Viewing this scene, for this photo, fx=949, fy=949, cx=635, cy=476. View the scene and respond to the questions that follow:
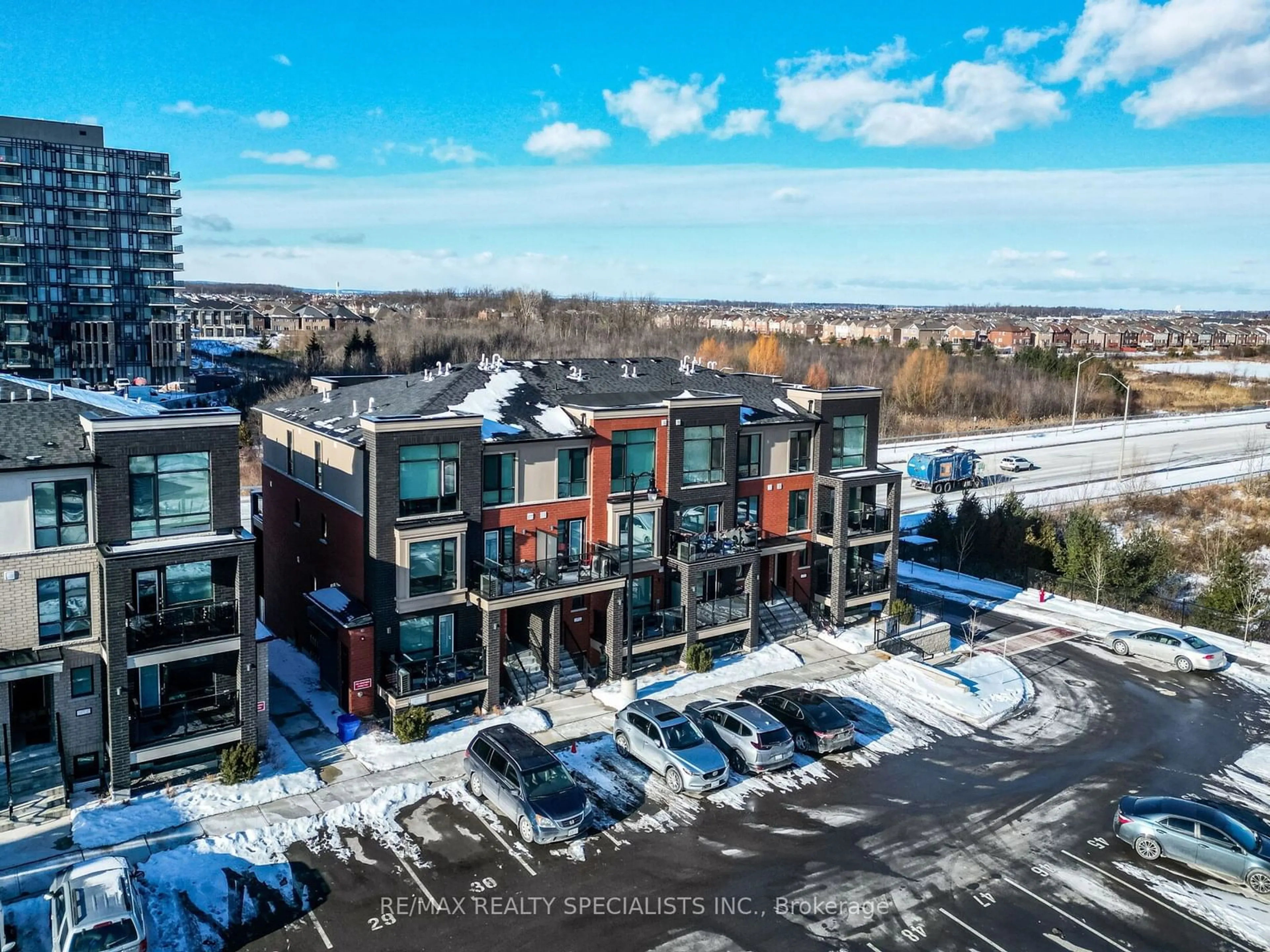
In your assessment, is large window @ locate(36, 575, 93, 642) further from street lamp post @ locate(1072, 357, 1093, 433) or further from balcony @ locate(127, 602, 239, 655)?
street lamp post @ locate(1072, 357, 1093, 433)

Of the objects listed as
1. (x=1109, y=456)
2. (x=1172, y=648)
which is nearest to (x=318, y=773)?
(x=1172, y=648)

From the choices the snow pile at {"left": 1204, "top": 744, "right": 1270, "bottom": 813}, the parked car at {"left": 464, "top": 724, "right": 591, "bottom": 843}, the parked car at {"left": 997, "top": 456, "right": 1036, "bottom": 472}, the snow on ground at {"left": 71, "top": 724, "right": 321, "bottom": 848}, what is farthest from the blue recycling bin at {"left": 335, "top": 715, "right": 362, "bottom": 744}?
the parked car at {"left": 997, "top": 456, "right": 1036, "bottom": 472}

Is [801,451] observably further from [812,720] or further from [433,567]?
[433,567]

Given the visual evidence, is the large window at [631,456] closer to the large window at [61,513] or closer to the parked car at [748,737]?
the parked car at [748,737]

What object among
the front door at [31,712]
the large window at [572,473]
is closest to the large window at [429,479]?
the large window at [572,473]

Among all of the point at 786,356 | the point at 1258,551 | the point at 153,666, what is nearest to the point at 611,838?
the point at 153,666

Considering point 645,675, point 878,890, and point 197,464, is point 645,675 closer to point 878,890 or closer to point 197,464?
point 878,890
